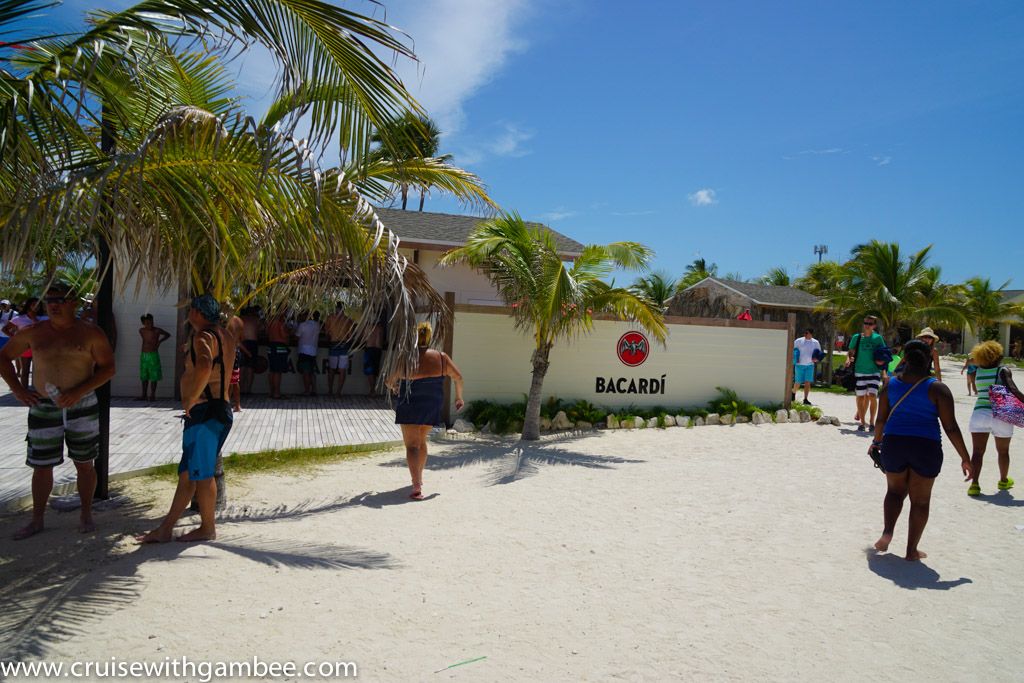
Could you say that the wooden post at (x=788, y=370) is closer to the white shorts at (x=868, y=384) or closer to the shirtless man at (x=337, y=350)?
the white shorts at (x=868, y=384)

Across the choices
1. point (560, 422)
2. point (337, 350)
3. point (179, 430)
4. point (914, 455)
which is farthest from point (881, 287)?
point (179, 430)

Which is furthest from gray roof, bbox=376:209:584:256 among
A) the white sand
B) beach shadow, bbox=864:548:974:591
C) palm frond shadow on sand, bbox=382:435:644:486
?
beach shadow, bbox=864:548:974:591

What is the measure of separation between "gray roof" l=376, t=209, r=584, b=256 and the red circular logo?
3539 millimetres

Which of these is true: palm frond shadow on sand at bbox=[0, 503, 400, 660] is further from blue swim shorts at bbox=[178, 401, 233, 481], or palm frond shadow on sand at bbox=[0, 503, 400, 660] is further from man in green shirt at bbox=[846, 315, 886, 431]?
man in green shirt at bbox=[846, 315, 886, 431]

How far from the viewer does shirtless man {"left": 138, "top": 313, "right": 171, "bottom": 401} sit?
12367 millimetres

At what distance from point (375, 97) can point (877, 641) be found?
4361 millimetres

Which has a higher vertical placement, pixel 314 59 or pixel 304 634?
pixel 314 59

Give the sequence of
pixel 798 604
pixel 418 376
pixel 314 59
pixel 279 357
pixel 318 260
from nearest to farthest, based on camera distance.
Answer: pixel 314 59 < pixel 798 604 < pixel 318 260 < pixel 418 376 < pixel 279 357

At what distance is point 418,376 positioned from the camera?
6.61m

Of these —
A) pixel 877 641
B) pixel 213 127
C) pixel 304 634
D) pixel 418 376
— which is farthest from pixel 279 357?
pixel 877 641

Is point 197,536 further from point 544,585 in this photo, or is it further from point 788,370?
point 788,370

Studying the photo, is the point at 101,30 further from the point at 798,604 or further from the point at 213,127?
the point at 798,604

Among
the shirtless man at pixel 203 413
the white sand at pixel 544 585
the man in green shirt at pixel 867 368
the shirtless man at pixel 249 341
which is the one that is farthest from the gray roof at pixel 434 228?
the shirtless man at pixel 203 413

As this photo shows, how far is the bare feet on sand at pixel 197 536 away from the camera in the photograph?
5.12 metres
